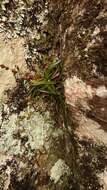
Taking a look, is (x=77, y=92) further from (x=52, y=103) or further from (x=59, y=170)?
(x=59, y=170)

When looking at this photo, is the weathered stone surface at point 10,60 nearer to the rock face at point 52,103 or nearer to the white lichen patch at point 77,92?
the rock face at point 52,103

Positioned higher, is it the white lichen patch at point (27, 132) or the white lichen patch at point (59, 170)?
the white lichen patch at point (27, 132)

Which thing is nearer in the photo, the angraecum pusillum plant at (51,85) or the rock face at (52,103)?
the rock face at (52,103)

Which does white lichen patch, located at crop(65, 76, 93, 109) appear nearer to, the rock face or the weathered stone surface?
the rock face

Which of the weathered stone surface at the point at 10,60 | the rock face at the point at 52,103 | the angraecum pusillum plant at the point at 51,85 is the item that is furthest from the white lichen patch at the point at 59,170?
the weathered stone surface at the point at 10,60

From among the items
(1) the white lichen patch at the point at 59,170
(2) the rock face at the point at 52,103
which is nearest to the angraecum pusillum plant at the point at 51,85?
(2) the rock face at the point at 52,103

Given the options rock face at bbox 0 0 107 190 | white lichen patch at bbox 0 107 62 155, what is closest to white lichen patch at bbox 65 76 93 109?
rock face at bbox 0 0 107 190

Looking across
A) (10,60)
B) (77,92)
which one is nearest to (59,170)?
(77,92)

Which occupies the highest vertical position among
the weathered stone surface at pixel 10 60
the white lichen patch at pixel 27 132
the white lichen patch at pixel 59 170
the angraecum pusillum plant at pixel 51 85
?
the weathered stone surface at pixel 10 60
